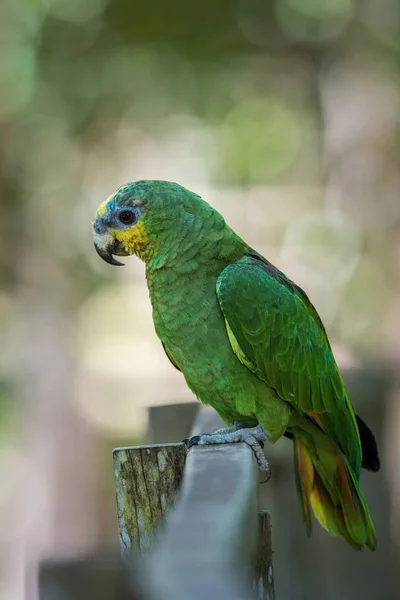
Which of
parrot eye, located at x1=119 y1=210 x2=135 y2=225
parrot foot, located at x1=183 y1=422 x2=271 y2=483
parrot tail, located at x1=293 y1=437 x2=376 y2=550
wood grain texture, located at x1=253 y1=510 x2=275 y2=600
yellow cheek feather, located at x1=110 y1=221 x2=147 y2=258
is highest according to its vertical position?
parrot eye, located at x1=119 y1=210 x2=135 y2=225

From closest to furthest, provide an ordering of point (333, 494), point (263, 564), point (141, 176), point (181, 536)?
point (181, 536) → point (263, 564) → point (333, 494) → point (141, 176)

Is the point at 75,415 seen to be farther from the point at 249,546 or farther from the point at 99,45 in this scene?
the point at 249,546

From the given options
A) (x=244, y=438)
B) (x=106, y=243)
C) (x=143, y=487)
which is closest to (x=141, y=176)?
(x=106, y=243)

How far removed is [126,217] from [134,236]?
68mm

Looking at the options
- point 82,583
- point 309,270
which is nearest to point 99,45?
point 309,270

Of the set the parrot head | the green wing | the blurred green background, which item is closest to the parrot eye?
the parrot head

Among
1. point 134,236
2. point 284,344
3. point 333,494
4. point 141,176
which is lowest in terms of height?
point 333,494

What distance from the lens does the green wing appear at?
8.07 feet

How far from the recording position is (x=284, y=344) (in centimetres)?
256

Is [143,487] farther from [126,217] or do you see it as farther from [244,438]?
[126,217]

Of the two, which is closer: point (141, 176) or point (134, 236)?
point (134, 236)

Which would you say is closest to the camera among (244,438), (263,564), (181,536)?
(181,536)

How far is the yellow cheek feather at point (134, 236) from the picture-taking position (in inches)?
101

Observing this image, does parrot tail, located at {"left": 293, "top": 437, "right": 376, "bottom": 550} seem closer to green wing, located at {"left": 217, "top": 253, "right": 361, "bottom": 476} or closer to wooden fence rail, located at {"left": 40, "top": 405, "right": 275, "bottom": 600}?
green wing, located at {"left": 217, "top": 253, "right": 361, "bottom": 476}
